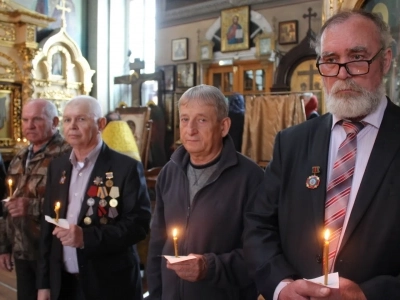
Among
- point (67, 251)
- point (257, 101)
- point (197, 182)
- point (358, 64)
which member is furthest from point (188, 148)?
point (257, 101)

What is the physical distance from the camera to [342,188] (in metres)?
1.40

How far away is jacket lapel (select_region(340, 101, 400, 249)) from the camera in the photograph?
1.31 meters

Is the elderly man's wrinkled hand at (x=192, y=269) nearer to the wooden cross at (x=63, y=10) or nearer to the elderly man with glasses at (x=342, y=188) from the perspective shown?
the elderly man with glasses at (x=342, y=188)

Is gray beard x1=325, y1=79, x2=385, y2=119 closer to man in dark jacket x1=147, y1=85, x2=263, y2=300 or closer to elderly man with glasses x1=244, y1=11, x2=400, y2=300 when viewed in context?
elderly man with glasses x1=244, y1=11, x2=400, y2=300

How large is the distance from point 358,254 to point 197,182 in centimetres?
81

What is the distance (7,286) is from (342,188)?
4029 millimetres

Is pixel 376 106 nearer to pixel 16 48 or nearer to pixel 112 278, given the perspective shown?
pixel 112 278

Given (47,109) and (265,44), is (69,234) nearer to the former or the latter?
(47,109)

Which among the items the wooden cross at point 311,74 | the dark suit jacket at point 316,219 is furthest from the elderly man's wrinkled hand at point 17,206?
the wooden cross at point 311,74

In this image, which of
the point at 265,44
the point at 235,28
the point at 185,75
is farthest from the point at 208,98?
the point at 185,75

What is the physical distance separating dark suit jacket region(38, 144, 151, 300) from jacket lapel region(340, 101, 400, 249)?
1.28 m

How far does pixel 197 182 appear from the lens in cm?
193

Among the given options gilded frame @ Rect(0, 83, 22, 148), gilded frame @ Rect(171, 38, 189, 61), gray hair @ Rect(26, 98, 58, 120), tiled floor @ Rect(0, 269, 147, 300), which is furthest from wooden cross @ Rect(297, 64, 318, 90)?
gray hair @ Rect(26, 98, 58, 120)

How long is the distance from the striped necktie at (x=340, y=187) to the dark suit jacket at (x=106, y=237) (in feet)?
3.93
